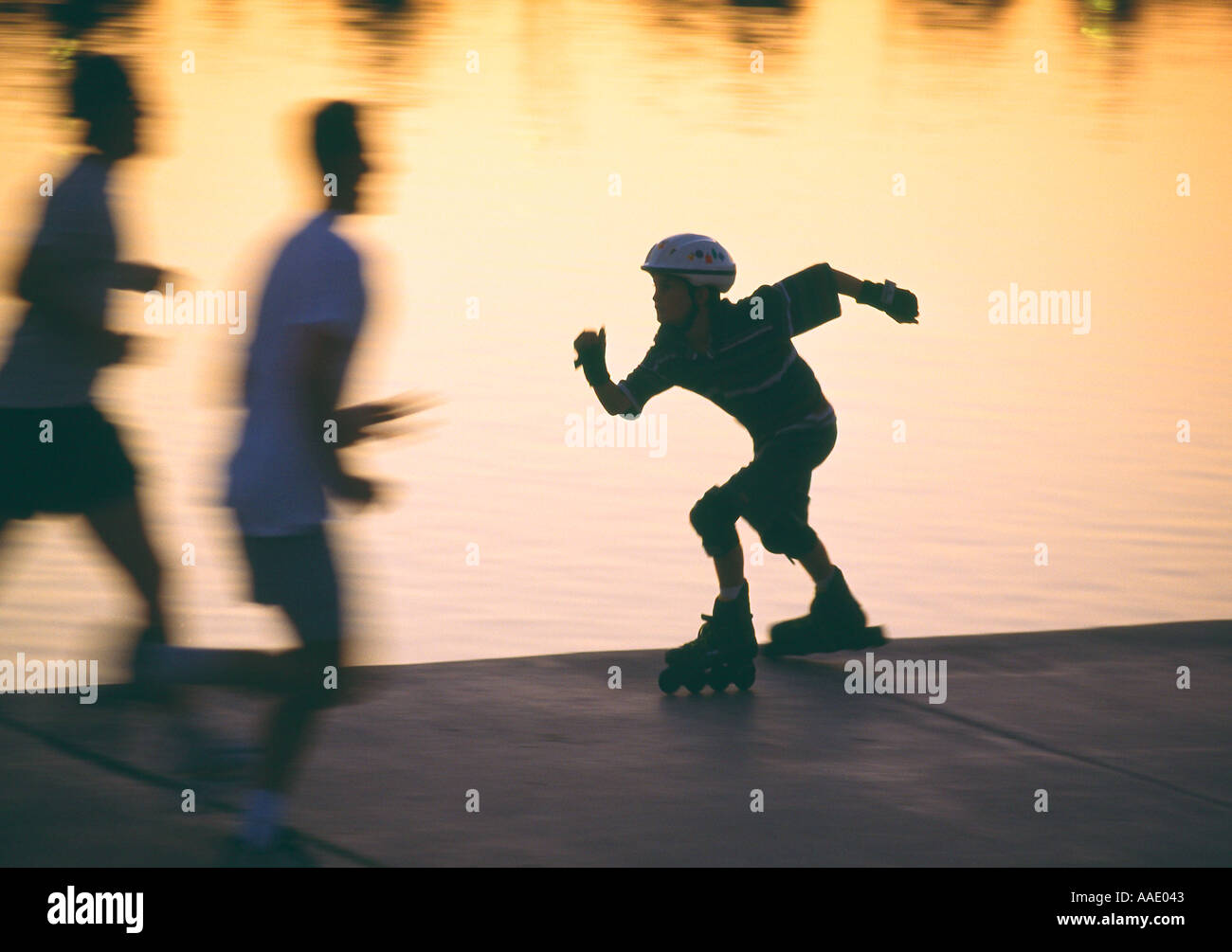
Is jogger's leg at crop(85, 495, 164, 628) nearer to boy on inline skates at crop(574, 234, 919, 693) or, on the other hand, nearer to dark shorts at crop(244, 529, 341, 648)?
dark shorts at crop(244, 529, 341, 648)

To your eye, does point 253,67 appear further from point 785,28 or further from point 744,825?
point 744,825

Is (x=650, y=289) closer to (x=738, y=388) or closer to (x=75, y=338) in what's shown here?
(x=738, y=388)

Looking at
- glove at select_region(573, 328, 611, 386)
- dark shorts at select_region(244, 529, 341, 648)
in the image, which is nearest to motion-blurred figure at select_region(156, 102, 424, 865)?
dark shorts at select_region(244, 529, 341, 648)

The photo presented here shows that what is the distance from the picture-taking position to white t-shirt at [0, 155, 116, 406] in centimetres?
649

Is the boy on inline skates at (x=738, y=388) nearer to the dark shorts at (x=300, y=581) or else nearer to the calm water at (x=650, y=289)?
the calm water at (x=650, y=289)

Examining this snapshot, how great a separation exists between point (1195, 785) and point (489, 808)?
2419 millimetres

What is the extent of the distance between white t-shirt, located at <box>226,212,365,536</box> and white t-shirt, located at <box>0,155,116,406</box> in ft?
3.93

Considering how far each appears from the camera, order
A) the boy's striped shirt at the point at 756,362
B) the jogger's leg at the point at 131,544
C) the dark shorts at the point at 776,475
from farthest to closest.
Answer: the dark shorts at the point at 776,475 < the boy's striped shirt at the point at 756,362 < the jogger's leg at the point at 131,544

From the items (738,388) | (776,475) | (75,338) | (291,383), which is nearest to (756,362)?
(738,388)

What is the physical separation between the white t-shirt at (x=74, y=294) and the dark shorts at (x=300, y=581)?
1.35 meters

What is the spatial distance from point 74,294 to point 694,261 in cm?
246

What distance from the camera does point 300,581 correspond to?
5.54 metres

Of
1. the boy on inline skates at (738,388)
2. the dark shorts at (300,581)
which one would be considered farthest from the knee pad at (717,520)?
the dark shorts at (300,581)

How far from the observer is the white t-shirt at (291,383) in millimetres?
Answer: 5512
